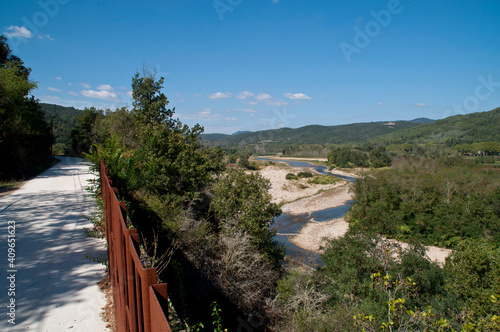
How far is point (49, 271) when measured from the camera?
16.8 ft

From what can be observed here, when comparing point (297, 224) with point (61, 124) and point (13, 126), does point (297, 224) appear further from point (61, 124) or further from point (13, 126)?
point (61, 124)

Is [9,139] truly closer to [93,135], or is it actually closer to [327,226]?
[93,135]

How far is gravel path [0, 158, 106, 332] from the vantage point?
3.85m

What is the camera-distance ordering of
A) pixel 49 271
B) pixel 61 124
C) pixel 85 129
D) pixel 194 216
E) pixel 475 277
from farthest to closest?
pixel 61 124 < pixel 85 129 < pixel 194 216 < pixel 475 277 < pixel 49 271

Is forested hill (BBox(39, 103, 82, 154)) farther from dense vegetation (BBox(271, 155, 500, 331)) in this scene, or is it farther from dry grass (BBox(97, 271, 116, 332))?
dry grass (BBox(97, 271, 116, 332))

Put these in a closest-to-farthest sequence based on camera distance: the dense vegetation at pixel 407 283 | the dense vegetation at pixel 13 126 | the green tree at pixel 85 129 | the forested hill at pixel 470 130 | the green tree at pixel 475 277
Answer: the dense vegetation at pixel 407 283, the green tree at pixel 475 277, the dense vegetation at pixel 13 126, the green tree at pixel 85 129, the forested hill at pixel 470 130

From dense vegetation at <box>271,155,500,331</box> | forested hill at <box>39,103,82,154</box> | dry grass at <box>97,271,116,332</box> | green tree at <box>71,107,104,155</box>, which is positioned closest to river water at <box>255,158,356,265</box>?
dense vegetation at <box>271,155,500,331</box>

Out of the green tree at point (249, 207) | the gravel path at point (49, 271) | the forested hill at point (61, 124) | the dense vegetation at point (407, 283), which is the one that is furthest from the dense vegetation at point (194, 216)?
the forested hill at point (61, 124)

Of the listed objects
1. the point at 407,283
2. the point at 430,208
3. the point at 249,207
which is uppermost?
the point at 407,283

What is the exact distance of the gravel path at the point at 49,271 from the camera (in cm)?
385

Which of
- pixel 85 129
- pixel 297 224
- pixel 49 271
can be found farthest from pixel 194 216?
pixel 85 129

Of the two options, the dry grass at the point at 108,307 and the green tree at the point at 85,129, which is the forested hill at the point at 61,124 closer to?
the green tree at the point at 85,129

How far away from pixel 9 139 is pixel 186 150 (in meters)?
11.0

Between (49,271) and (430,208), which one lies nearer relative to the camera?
(49,271)
